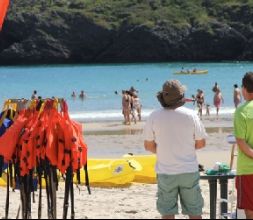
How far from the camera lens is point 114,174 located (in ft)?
34.8

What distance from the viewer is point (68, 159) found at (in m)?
6.44

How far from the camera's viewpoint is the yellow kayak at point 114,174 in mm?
10562

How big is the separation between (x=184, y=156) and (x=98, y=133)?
16185mm

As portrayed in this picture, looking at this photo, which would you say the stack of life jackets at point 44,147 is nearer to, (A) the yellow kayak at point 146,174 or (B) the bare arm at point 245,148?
(B) the bare arm at point 245,148

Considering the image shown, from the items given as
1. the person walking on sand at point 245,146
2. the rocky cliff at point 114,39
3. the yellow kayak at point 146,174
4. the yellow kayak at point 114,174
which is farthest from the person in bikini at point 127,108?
the rocky cliff at point 114,39

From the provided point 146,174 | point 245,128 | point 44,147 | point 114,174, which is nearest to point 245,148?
point 245,128

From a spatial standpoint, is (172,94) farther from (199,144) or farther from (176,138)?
(199,144)

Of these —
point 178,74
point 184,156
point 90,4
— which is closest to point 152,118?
point 184,156

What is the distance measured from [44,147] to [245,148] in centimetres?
178

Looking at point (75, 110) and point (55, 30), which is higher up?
point (55, 30)

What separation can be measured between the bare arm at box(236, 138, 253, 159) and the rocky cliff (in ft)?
333

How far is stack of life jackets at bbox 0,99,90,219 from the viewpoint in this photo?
6430 millimetres

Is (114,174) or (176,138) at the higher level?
(176,138)

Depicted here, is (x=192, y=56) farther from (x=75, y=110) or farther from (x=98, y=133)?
(x=98, y=133)
